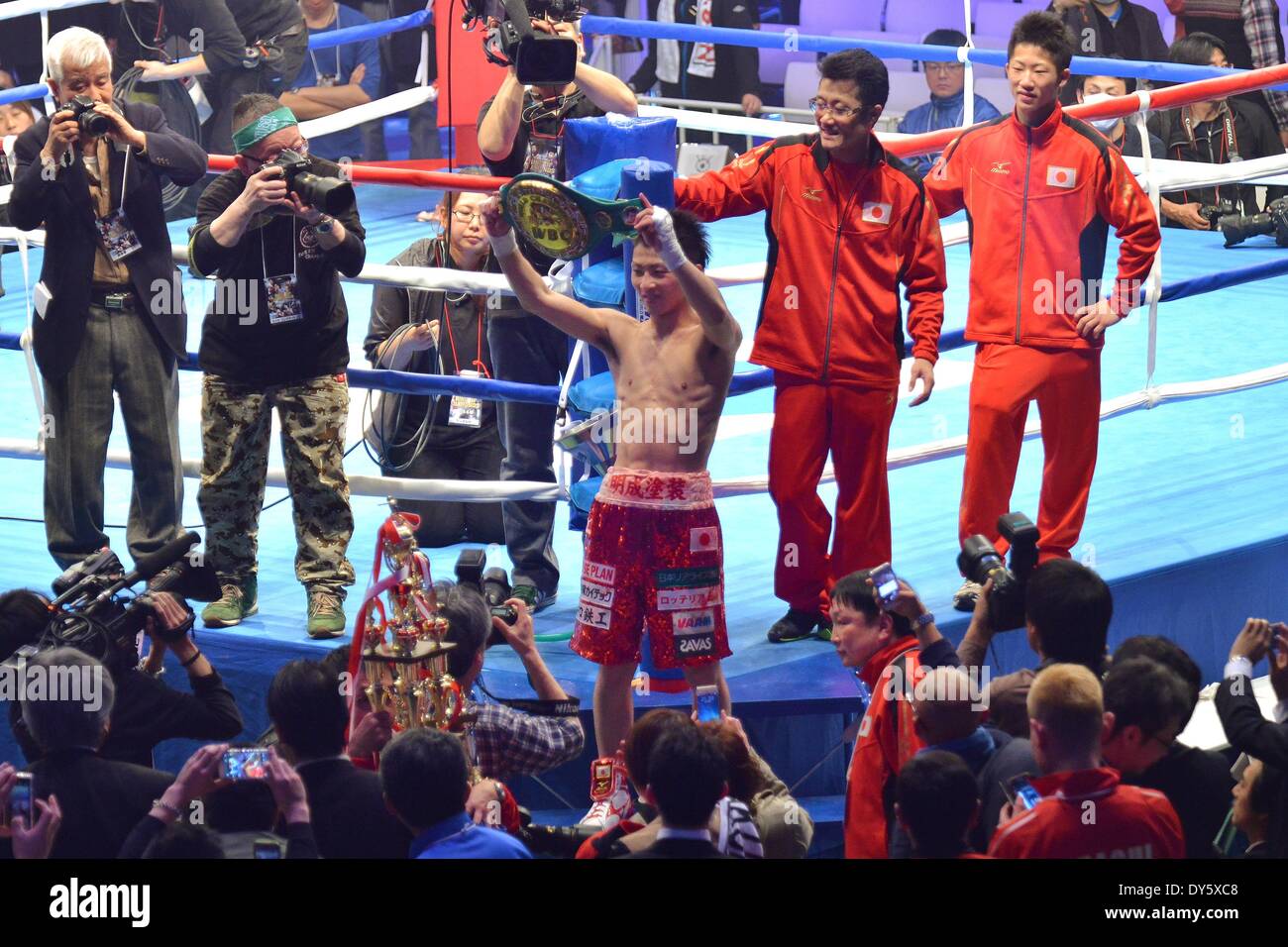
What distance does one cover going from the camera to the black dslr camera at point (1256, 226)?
25.7 ft

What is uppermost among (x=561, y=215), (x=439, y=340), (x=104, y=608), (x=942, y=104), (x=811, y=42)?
(x=811, y=42)

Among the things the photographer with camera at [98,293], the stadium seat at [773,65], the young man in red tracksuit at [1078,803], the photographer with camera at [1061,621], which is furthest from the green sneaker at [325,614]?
the stadium seat at [773,65]

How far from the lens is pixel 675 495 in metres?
3.89

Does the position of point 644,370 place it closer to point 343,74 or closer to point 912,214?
point 912,214

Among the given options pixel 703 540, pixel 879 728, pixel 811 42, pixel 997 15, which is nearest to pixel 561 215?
pixel 703 540

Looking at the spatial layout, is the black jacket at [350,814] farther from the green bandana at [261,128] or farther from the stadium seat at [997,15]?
the stadium seat at [997,15]

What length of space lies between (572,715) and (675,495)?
18.9 inches

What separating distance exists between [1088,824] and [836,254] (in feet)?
5.62

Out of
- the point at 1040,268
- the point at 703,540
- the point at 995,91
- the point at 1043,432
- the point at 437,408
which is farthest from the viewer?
the point at 995,91

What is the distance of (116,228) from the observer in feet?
14.5

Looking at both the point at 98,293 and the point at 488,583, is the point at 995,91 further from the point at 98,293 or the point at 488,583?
the point at 488,583

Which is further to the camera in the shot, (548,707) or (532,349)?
(532,349)

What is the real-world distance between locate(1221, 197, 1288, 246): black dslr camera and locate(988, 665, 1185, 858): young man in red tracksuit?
5262 millimetres

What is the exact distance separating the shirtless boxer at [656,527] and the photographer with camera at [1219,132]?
487cm
